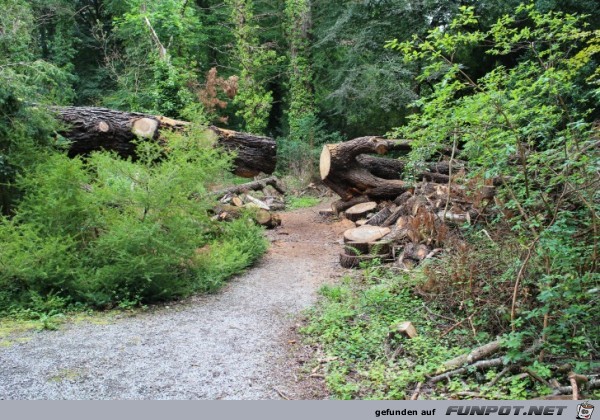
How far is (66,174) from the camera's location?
5562mm

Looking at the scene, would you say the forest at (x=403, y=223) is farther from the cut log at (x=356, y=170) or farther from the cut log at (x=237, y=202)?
the cut log at (x=237, y=202)

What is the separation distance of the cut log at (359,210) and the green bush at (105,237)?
4.44 metres

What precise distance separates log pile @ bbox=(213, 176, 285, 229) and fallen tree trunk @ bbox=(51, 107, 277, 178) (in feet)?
3.40

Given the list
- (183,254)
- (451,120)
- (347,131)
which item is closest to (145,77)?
(347,131)

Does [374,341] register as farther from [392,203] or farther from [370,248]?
[392,203]

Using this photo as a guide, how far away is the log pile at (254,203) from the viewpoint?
9.00 meters

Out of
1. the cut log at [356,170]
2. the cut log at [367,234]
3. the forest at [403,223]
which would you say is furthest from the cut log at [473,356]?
the cut log at [356,170]

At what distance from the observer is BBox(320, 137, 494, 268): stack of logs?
21.3 ft

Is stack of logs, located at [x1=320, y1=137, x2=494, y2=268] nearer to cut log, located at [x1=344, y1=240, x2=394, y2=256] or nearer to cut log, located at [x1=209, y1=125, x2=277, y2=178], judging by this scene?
cut log, located at [x1=344, y1=240, x2=394, y2=256]

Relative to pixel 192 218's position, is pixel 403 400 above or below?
below

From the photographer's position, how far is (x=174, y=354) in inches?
159

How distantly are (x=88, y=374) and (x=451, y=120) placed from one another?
3996 millimetres

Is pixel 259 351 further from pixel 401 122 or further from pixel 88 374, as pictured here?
pixel 401 122

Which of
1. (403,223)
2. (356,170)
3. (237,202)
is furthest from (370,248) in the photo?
(237,202)
